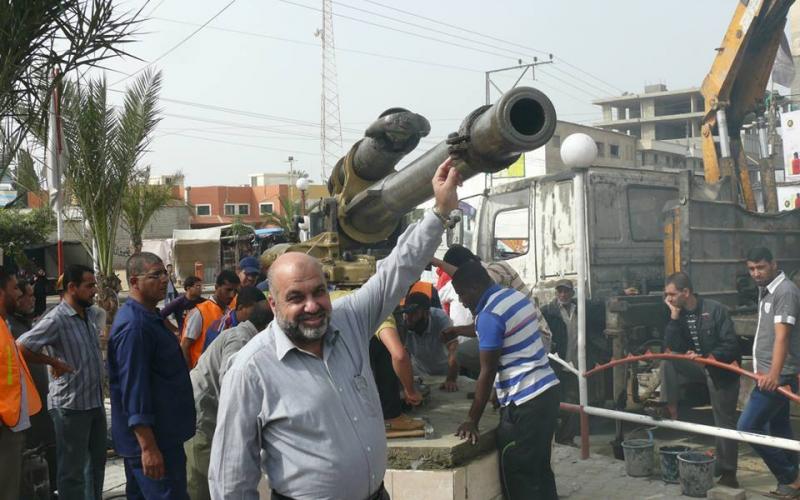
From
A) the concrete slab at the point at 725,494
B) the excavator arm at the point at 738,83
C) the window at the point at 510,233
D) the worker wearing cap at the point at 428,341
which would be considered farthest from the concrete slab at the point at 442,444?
the excavator arm at the point at 738,83

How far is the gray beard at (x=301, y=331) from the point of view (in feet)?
8.37

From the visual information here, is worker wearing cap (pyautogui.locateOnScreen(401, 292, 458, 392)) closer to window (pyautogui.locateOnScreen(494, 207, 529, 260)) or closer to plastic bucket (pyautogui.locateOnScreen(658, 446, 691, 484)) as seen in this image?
plastic bucket (pyautogui.locateOnScreen(658, 446, 691, 484))

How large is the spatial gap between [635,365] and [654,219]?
2.16m

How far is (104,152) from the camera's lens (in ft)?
36.4

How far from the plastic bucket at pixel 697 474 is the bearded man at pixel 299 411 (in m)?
3.72

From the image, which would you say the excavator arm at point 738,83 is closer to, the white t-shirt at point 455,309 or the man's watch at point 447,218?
the white t-shirt at point 455,309

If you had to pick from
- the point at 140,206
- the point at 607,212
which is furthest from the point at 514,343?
the point at 140,206

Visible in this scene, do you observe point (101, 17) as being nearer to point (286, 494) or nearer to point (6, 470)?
point (6, 470)

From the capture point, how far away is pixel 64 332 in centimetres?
520

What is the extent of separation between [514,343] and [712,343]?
8.52 feet

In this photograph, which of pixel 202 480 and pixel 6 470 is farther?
pixel 202 480

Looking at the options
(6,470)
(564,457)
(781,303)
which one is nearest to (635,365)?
(564,457)

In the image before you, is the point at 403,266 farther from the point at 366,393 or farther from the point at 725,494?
the point at 725,494

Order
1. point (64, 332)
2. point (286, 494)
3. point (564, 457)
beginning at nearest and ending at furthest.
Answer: point (286, 494) → point (64, 332) → point (564, 457)
